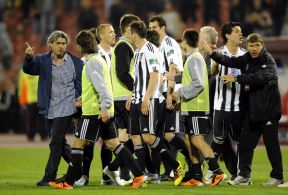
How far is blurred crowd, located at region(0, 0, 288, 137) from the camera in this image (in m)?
30.3

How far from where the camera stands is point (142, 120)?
13.7m

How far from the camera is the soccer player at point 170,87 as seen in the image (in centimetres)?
1451

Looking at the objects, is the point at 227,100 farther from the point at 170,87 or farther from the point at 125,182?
the point at 125,182

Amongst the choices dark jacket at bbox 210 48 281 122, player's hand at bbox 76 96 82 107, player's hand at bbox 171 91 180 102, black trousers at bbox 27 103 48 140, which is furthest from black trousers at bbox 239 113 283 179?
black trousers at bbox 27 103 48 140

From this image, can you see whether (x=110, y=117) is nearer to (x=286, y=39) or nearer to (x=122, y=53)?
(x=122, y=53)

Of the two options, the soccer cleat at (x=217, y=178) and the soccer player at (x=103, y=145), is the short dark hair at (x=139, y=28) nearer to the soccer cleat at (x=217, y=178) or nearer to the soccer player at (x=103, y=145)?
the soccer player at (x=103, y=145)

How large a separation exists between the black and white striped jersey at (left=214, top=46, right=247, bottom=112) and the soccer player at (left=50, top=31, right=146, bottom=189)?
1661 mm

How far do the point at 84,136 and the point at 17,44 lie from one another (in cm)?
2079

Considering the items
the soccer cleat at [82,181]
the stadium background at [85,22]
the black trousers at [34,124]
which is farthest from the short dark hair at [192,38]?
the black trousers at [34,124]

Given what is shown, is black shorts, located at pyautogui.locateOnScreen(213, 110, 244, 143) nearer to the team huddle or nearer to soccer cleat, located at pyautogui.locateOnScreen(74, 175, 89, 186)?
the team huddle

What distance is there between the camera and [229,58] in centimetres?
1387

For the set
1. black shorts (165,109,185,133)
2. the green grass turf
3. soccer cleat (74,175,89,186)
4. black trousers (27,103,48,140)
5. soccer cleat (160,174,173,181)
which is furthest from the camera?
black trousers (27,103,48,140)

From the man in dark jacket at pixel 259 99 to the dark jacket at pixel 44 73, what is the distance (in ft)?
6.11

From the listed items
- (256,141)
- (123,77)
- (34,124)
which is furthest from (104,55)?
(34,124)
